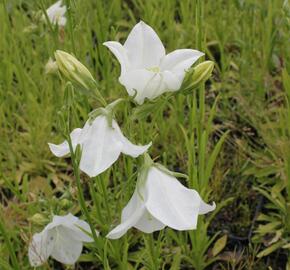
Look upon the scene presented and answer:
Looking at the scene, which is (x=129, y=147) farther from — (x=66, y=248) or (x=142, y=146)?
(x=66, y=248)

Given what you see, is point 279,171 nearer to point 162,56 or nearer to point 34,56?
point 162,56

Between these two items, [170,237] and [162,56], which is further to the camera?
[170,237]

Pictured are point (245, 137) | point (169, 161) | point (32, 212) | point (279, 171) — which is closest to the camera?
point (32, 212)

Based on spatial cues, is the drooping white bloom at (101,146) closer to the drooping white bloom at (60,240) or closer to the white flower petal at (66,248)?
the drooping white bloom at (60,240)

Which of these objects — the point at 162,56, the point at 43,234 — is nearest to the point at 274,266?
the point at 43,234

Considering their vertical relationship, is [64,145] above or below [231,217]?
above

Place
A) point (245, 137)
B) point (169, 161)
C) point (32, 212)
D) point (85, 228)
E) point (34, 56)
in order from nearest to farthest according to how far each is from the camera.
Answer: point (85, 228) < point (32, 212) < point (169, 161) < point (245, 137) < point (34, 56)

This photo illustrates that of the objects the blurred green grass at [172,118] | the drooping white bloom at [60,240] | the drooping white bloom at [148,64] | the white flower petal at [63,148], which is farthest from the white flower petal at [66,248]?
the drooping white bloom at [148,64]

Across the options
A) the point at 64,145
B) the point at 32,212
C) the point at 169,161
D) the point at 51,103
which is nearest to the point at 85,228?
the point at 32,212

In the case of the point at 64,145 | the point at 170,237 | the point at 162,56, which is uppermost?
the point at 162,56
